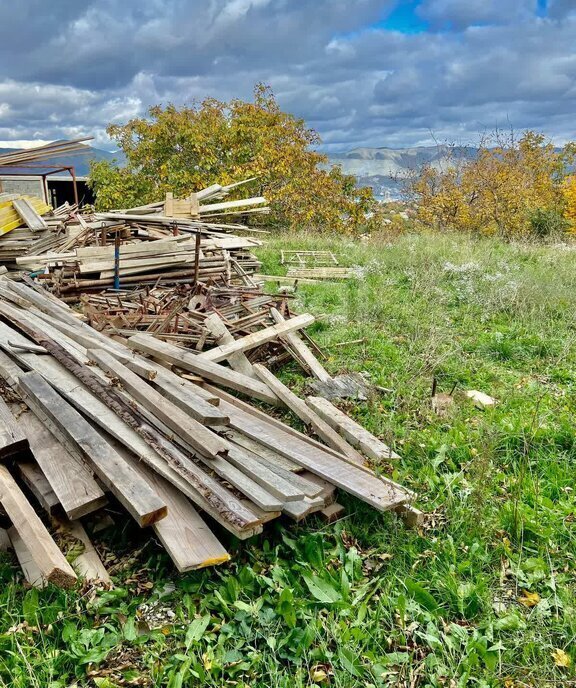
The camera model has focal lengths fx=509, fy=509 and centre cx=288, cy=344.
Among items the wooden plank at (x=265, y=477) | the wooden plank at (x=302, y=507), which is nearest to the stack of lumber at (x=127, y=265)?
the wooden plank at (x=265, y=477)

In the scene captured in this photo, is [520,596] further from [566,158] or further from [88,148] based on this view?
[566,158]

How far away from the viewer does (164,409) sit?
361 cm

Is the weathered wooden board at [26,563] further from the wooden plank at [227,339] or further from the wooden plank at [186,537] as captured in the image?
the wooden plank at [227,339]

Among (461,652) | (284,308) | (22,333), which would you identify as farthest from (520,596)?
(22,333)

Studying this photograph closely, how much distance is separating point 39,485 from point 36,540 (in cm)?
56

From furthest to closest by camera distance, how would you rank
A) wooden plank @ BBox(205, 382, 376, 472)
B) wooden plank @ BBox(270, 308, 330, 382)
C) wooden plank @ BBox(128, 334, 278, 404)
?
1. wooden plank @ BBox(270, 308, 330, 382)
2. wooden plank @ BBox(128, 334, 278, 404)
3. wooden plank @ BBox(205, 382, 376, 472)

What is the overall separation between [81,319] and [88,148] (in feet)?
17.7

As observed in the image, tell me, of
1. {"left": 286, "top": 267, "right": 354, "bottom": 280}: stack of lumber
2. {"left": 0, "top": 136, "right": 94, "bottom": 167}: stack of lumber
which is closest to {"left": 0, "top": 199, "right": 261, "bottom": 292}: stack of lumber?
{"left": 286, "top": 267, "right": 354, "bottom": 280}: stack of lumber

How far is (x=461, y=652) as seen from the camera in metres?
2.50

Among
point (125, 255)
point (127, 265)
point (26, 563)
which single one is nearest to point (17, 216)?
point (125, 255)

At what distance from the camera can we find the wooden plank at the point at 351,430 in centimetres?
393

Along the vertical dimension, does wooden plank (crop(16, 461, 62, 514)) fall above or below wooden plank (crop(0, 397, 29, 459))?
below

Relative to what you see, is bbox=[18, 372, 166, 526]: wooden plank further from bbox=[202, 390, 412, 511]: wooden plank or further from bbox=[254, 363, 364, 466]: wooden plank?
bbox=[254, 363, 364, 466]: wooden plank

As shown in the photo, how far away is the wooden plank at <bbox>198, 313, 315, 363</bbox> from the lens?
5215 millimetres
